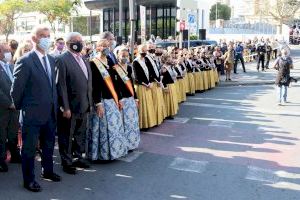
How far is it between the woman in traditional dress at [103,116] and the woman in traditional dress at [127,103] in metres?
0.35

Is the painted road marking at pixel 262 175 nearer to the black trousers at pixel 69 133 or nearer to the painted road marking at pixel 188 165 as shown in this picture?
the painted road marking at pixel 188 165

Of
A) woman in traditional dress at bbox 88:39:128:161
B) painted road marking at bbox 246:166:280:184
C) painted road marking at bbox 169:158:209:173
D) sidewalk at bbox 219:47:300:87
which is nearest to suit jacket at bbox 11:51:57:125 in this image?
woman in traditional dress at bbox 88:39:128:161

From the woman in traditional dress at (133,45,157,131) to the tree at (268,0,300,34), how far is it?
5818 cm

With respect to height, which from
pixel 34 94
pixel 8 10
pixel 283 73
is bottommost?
pixel 283 73

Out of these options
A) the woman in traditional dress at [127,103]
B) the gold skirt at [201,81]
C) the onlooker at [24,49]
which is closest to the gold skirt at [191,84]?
the gold skirt at [201,81]

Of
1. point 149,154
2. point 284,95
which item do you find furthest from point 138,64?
point 284,95

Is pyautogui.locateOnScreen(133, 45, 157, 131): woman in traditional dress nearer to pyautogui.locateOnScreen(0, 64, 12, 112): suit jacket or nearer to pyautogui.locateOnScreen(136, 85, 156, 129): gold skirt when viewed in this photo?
pyautogui.locateOnScreen(136, 85, 156, 129): gold skirt

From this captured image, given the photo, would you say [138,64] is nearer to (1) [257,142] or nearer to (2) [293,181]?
(1) [257,142]

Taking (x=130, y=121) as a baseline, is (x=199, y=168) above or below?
below

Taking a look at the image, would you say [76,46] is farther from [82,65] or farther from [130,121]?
[130,121]

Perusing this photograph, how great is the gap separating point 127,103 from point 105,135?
927mm

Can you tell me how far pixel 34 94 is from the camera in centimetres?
603

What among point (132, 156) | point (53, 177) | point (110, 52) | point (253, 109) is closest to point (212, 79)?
point (253, 109)

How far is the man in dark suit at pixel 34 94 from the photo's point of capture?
596 cm
